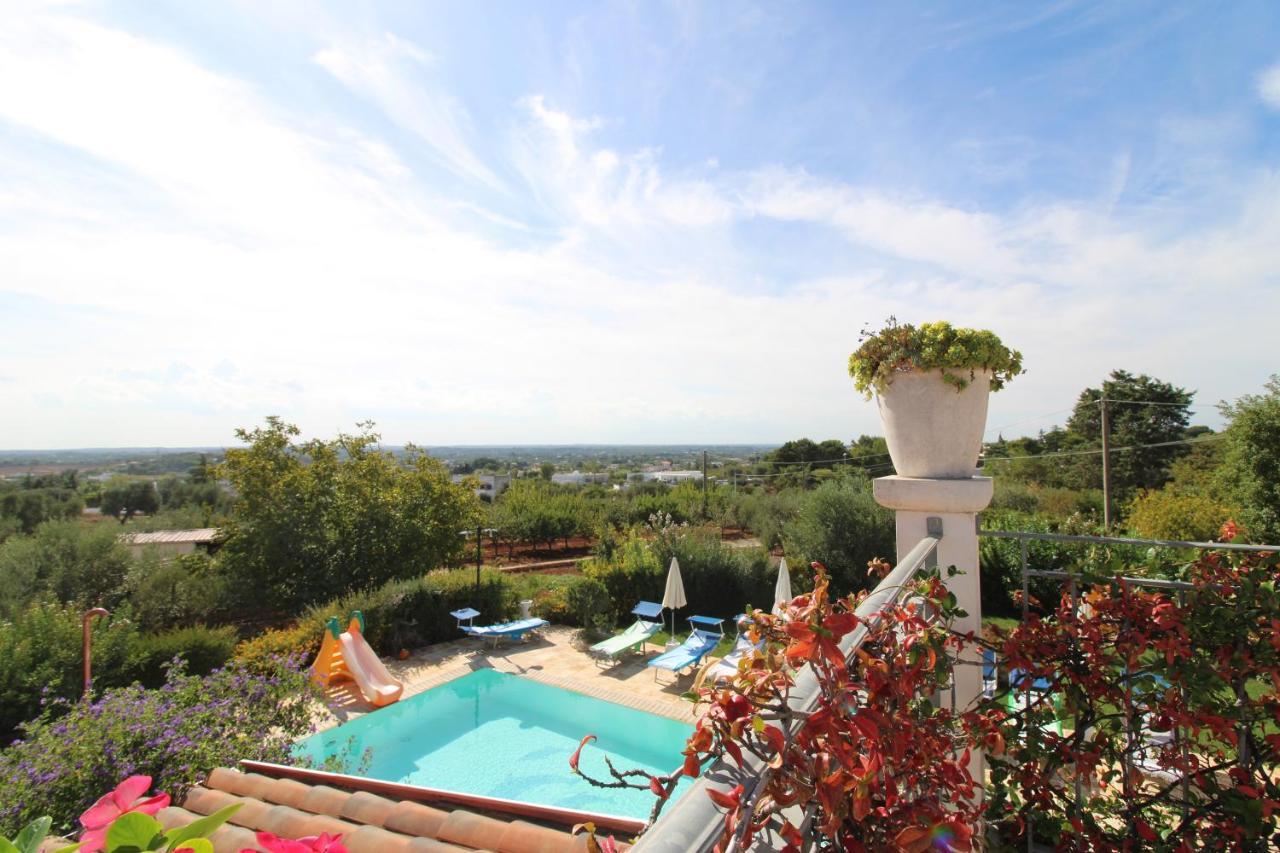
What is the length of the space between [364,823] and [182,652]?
23.8 ft

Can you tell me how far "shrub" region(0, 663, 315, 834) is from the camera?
3916 mm

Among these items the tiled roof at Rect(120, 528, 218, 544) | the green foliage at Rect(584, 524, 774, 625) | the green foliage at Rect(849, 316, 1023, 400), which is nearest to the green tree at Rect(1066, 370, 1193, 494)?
the green foliage at Rect(584, 524, 774, 625)

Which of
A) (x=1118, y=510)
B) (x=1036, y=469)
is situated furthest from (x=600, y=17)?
(x=1036, y=469)

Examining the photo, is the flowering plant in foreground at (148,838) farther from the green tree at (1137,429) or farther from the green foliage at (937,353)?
the green tree at (1137,429)

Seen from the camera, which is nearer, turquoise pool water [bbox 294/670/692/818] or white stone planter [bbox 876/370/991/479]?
white stone planter [bbox 876/370/991/479]

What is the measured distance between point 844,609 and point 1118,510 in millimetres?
25887

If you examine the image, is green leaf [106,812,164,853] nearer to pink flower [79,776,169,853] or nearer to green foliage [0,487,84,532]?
pink flower [79,776,169,853]

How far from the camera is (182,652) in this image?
805 centimetres

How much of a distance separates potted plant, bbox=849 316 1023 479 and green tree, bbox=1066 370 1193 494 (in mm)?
30695

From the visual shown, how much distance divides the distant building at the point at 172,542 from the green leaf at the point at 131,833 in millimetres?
15093

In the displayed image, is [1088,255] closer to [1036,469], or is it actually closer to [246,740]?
[246,740]

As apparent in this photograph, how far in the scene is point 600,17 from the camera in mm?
5250

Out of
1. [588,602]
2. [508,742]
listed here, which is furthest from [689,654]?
[588,602]

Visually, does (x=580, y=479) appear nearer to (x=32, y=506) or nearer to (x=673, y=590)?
(x=32, y=506)
